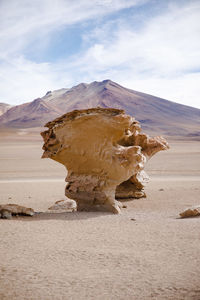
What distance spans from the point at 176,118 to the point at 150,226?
396ft

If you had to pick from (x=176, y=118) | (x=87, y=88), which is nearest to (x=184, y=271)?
(x=176, y=118)

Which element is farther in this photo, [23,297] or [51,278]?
[51,278]

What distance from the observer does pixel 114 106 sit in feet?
425

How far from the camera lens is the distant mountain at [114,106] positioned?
107688 millimetres

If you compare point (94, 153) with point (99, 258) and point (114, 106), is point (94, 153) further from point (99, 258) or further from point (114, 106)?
point (114, 106)

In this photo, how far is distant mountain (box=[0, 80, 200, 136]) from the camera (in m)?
108

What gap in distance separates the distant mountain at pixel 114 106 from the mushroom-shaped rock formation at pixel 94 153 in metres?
85.6

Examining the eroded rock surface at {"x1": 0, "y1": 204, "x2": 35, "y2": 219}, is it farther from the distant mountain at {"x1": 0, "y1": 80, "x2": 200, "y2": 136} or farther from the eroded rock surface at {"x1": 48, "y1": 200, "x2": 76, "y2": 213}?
the distant mountain at {"x1": 0, "y1": 80, "x2": 200, "y2": 136}

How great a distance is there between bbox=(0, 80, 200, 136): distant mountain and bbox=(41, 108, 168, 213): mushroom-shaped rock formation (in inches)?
3370

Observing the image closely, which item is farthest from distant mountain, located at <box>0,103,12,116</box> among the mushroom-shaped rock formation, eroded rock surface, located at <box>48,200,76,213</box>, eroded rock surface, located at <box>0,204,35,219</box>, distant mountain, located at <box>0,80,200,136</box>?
eroded rock surface, located at <box>0,204,35,219</box>

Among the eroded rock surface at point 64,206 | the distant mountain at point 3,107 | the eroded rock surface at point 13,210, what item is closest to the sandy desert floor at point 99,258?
the eroded rock surface at point 13,210

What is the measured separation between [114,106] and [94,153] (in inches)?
4837

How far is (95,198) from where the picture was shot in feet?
26.7

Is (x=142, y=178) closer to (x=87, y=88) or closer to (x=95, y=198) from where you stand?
(x=95, y=198)
